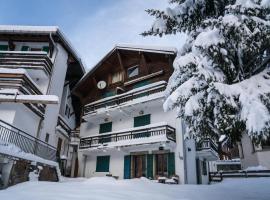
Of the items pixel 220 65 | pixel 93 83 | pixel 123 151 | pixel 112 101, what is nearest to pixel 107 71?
pixel 93 83

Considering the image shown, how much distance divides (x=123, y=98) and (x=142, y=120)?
2.64 metres

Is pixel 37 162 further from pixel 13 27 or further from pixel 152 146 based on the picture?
pixel 13 27

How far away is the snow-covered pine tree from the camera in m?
6.32

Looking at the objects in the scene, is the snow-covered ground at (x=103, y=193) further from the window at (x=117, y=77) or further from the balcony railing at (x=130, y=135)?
the window at (x=117, y=77)

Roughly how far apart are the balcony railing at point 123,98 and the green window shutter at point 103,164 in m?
4.36

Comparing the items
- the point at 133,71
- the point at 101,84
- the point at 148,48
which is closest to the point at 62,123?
the point at 101,84

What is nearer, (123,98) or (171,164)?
(171,164)

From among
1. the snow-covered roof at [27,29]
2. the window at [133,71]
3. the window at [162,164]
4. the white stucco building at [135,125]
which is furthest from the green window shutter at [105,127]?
the snow-covered roof at [27,29]

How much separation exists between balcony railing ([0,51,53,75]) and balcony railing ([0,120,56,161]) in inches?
203

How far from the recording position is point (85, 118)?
2206cm

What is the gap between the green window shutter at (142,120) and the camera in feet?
60.8

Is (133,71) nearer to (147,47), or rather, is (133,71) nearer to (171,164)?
(147,47)

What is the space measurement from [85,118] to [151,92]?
7.24 metres

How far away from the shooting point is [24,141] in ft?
43.5
